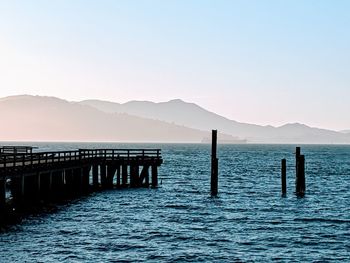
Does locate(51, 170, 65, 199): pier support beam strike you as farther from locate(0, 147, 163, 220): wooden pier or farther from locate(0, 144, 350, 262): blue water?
locate(0, 144, 350, 262): blue water

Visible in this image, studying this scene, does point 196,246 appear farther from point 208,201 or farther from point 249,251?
point 208,201

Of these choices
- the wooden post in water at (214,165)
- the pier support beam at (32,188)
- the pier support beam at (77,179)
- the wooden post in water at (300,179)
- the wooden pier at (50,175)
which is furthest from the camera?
the pier support beam at (77,179)

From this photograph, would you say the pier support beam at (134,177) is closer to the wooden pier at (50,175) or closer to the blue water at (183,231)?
the wooden pier at (50,175)

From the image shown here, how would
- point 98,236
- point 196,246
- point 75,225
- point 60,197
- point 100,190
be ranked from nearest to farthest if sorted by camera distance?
point 196,246 < point 98,236 < point 75,225 < point 60,197 < point 100,190

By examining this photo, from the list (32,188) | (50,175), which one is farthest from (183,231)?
(50,175)

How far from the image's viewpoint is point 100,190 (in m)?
52.8

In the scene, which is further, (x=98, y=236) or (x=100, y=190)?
(x=100, y=190)

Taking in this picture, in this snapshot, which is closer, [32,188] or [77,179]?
[32,188]

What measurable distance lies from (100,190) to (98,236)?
74.6 feet

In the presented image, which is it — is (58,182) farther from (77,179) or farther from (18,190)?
(18,190)

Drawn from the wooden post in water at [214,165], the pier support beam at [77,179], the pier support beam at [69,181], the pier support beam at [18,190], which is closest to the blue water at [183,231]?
the wooden post in water at [214,165]

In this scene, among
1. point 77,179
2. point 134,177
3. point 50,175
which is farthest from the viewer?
point 134,177

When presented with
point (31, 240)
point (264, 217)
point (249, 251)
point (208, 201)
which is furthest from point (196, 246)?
point (208, 201)

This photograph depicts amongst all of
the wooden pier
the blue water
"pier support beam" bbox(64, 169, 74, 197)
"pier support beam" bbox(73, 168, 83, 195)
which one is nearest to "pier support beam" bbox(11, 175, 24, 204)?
the wooden pier
